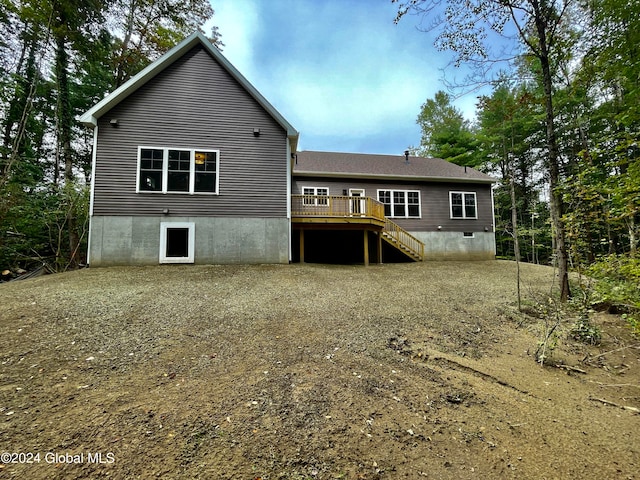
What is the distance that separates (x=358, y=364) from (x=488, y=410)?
5.00 ft

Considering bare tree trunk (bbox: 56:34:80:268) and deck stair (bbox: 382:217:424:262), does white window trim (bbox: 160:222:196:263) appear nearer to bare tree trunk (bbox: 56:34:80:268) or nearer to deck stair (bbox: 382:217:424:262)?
bare tree trunk (bbox: 56:34:80:268)

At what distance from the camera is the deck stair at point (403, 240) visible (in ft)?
43.6

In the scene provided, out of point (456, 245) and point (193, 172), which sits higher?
point (193, 172)

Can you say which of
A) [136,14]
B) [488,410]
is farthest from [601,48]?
[136,14]

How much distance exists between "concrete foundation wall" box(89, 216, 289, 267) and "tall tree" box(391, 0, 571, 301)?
7.49 m

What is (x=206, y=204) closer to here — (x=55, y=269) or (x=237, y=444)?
(x=55, y=269)

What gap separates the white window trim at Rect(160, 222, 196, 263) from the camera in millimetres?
9156

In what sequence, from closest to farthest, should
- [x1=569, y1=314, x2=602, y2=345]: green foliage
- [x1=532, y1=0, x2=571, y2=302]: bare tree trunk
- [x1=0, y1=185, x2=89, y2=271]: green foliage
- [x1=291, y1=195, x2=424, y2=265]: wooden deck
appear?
[x1=569, y1=314, x2=602, y2=345]: green foliage → [x1=532, y1=0, x2=571, y2=302]: bare tree trunk → [x1=0, y1=185, x2=89, y2=271]: green foliage → [x1=291, y1=195, x2=424, y2=265]: wooden deck

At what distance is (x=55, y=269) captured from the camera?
37.0 feet

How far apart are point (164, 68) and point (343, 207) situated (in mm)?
8532

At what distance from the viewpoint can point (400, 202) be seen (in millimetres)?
14742

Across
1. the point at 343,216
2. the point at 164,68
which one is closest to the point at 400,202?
the point at 343,216

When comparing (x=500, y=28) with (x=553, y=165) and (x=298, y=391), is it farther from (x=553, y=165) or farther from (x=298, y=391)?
(x=298, y=391)
